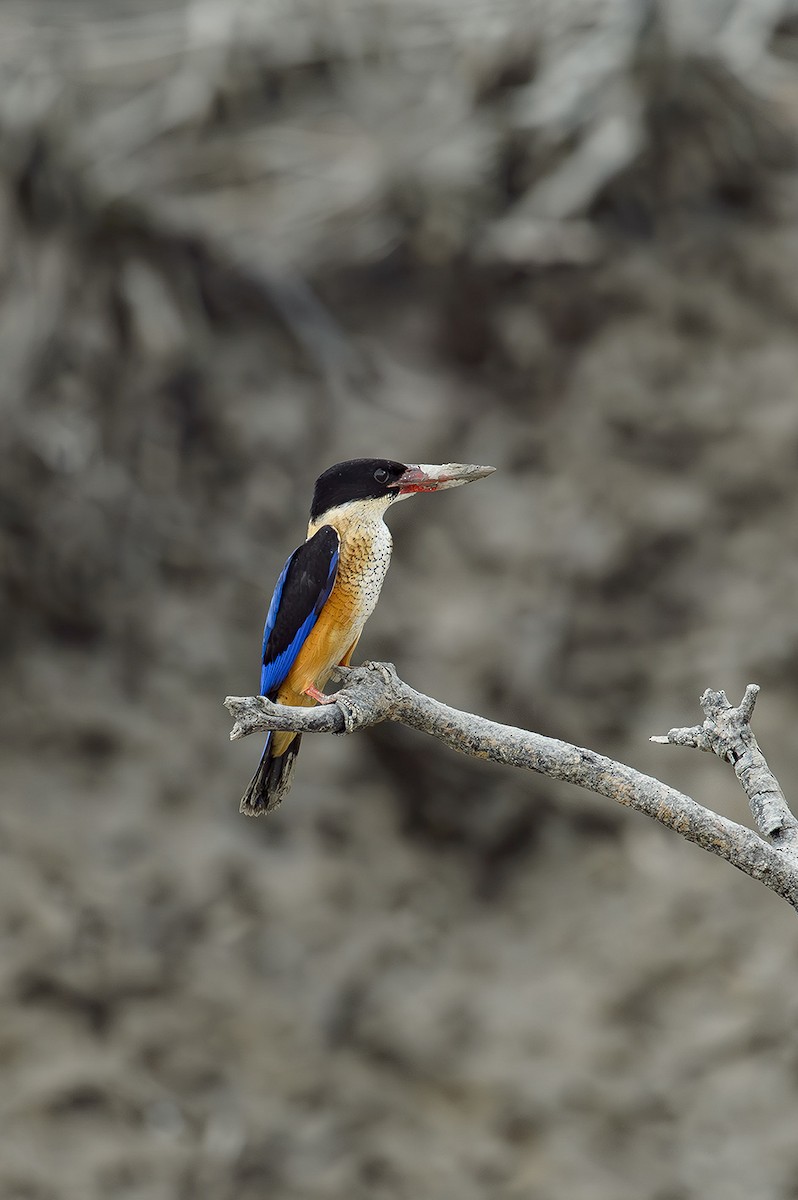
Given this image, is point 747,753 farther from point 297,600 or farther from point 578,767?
point 297,600

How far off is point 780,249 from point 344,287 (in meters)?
2.10

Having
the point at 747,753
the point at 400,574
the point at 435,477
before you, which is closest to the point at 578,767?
the point at 747,753

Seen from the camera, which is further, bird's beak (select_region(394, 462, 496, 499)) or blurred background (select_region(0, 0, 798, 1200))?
blurred background (select_region(0, 0, 798, 1200))

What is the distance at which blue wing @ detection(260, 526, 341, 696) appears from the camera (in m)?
1.65

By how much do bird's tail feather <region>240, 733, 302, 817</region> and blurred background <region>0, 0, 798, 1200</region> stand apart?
3.75m

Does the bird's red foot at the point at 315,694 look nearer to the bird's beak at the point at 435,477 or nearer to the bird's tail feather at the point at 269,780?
the bird's tail feather at the point at 269,780

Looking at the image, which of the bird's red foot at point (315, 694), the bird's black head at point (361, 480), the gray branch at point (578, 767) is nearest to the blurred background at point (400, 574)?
the bird's red foot at point (315, 694)

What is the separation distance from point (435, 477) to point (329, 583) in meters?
0.22

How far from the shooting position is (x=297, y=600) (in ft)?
5.55

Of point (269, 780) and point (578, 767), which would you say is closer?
point (578, 767)

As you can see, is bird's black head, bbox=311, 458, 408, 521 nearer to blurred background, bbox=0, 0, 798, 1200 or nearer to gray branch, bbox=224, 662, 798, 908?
gray branch, bbox=224, 662, 798, 908

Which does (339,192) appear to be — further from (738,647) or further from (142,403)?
(738,647)

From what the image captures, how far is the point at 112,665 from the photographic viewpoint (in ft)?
19.0

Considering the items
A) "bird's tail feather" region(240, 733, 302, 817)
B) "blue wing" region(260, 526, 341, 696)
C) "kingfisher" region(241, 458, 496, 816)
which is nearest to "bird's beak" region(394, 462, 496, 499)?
"kingfisher" region(241, 458, 496, 816)
